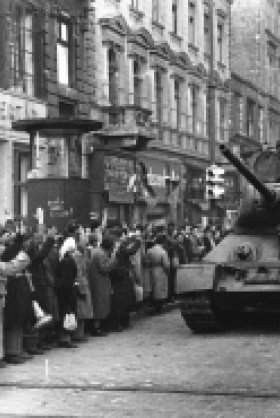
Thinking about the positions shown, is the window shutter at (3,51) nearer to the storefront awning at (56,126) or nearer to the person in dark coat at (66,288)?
the storefront awning at (56,126)

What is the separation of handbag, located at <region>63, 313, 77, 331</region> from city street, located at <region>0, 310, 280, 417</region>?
1.07 feet

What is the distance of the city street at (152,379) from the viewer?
9039 mm

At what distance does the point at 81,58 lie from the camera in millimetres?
27562

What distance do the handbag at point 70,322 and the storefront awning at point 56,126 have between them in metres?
8.04

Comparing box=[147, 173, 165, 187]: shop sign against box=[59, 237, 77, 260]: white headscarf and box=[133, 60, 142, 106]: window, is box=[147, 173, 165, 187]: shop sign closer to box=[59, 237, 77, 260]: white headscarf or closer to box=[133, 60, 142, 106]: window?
box=[133, 60, 142, 106]: window

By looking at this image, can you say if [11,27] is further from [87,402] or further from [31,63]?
[87,402]

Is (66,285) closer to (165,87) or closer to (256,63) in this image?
(165,87)

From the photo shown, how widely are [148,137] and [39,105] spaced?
4374 mm

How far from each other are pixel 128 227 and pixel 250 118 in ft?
93.1

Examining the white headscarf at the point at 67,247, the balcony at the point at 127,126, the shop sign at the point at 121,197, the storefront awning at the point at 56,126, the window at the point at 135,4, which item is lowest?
the white headscarf at the point at 67,247

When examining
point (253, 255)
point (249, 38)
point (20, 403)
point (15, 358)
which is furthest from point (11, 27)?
point (249, 38)

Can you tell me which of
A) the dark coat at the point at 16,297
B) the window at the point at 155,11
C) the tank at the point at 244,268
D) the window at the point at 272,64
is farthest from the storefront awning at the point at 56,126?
the window at the point at 272,64

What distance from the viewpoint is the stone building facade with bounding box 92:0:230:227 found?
28.9m

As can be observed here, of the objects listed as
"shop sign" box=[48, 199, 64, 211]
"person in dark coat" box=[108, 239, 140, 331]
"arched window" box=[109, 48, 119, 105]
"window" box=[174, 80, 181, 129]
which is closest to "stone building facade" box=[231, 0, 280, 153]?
"window" box=[174, 80, 181, 129]
